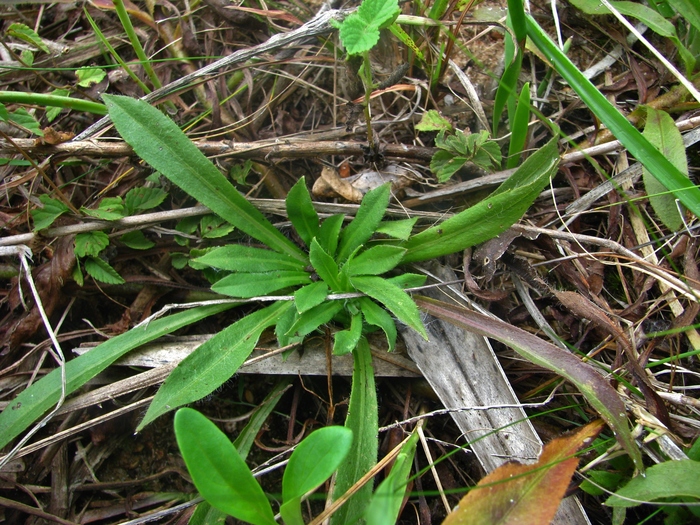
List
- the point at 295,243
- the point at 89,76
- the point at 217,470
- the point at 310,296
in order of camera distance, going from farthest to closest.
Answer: the point at 89,76
the point at 295,243
the point at 310,296
the point at 217,470

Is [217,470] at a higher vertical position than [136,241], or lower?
lower

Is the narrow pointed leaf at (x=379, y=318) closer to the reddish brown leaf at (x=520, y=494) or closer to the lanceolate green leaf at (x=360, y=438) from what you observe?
the lanceolate green leaf at (x=360, y=438)

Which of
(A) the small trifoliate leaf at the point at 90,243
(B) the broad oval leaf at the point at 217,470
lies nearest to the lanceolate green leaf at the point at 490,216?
(B) the broad oval leaf at the point at 217,470

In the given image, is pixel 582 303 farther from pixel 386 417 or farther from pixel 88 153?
pixel 88 153

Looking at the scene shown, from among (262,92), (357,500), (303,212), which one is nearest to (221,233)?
(303,212)

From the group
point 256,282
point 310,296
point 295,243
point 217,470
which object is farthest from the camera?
point 295,243

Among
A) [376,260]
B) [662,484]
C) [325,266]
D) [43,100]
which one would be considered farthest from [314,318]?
[43,100]

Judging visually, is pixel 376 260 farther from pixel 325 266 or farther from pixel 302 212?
pixel 302 212

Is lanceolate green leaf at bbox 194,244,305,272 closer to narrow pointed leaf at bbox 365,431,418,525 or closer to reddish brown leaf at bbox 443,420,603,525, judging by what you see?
narrow pointed leaf at bbox 365,431,418,525
